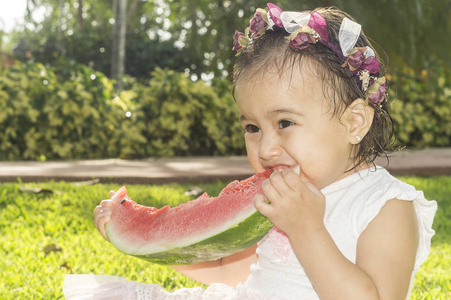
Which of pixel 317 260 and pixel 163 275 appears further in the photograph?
pixel 163 275

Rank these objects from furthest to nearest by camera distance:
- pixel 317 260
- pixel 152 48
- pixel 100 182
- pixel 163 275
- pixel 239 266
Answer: pixel 152 48 → pixel 100 182 → pixel 163 275 → pixel 239 266 → pixel 317 260

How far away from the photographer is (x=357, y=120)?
73.5 inches

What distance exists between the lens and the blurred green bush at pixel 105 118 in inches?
285

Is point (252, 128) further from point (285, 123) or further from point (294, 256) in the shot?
point (294, 256)

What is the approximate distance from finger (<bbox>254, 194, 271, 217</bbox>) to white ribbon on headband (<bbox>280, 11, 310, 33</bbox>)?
0.54m

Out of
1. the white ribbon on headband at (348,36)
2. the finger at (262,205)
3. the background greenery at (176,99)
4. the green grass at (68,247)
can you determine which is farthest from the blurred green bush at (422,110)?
the finger at (262,205)

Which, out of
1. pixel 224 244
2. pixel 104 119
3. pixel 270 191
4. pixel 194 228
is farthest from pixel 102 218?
pixel 104 119

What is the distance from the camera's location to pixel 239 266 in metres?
2.27

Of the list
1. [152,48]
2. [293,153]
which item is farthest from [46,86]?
[152,48]

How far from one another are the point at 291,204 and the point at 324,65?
48 cm

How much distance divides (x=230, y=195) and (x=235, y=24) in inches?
220

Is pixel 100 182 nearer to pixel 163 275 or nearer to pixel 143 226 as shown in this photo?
pixel 163 275

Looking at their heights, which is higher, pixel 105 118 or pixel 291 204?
pixel 291 204

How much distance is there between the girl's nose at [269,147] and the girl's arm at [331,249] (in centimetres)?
13
